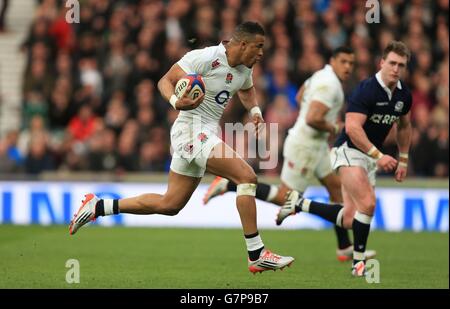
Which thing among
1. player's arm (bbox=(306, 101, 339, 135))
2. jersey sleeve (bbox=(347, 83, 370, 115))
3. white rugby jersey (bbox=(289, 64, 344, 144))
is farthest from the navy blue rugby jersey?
white rugby jersey (bbox=(289, 64, 344, 144))

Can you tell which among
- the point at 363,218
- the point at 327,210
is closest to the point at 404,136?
the point at 363,218

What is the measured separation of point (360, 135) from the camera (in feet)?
34.7

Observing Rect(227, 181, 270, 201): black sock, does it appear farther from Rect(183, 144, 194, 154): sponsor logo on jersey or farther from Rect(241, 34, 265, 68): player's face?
Rect(241, 34, 265, 68): player's face

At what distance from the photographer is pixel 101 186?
1742cm

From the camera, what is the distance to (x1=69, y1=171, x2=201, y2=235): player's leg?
9.95 m

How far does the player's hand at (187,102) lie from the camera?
9078 mm

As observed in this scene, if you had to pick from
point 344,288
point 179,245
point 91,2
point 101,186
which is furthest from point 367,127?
point 91,2

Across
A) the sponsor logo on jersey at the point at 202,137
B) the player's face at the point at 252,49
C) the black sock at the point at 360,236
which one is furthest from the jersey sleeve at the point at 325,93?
the sponsor logo on jersey at the point at 202,137

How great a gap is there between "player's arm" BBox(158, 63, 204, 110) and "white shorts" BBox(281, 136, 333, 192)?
403 cm

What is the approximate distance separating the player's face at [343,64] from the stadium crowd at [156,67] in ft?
16.0

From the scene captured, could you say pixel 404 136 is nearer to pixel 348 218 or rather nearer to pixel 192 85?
pixel 348 218

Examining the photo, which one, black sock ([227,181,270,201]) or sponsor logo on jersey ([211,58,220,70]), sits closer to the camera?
sponsor logo on jersey ([211,58,220,70])

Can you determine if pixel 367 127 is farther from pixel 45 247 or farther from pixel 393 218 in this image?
pixel 393 218

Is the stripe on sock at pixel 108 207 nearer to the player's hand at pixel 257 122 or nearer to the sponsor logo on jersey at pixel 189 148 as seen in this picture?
the sponsor logo on jersey at pixel 189 148
